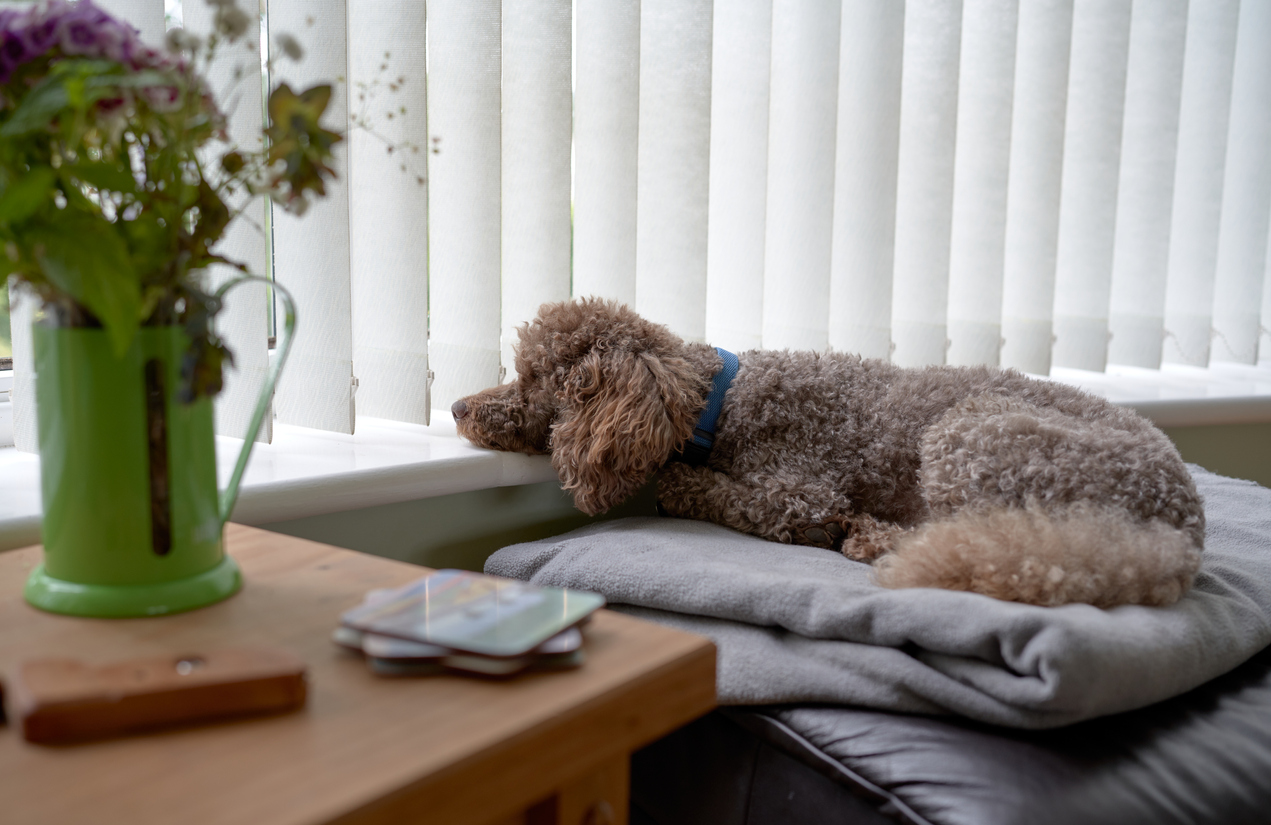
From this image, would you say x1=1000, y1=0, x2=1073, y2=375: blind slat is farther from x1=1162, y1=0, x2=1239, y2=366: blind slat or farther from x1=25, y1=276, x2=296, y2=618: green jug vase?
x1=25, y1=276, x2=296, y2=618: green jug vase

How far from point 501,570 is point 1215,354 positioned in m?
1.96

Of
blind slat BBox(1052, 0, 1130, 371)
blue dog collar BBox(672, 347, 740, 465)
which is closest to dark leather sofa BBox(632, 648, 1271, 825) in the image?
blue dog collar BBox(672, 347, 740, 465)

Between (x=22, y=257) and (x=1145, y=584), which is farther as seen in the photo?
(x=1145, y=584)

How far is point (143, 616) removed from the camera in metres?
0.60

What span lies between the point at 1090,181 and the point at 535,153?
1.24 m

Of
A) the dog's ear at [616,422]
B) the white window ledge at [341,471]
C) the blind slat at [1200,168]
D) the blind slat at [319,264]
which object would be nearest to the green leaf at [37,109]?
the white window ledge at [341,471]

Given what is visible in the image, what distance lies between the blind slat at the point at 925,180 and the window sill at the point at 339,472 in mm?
830

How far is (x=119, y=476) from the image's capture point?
23.0 inches

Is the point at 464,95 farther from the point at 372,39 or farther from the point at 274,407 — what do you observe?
the point at 274,407

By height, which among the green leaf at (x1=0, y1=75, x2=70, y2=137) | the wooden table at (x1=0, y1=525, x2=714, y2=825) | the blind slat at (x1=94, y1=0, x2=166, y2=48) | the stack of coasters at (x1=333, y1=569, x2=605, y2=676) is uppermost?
the blind slat at (x1=94, y1=0, x2=166, y2=48)

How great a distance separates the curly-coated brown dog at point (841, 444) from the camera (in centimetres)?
102

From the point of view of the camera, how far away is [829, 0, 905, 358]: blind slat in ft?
5.28

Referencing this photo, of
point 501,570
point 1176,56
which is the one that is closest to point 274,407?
point 501,570

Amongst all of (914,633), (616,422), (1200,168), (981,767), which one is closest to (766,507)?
(616,422)
